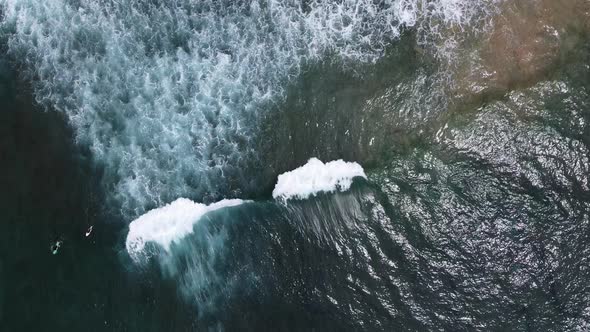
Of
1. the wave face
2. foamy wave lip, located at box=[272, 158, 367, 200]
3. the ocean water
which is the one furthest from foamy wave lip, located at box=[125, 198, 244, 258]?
foamy wave lip, located at box=[272, 158, 367, 200]

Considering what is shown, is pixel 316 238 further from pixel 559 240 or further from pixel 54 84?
pixel 54 84

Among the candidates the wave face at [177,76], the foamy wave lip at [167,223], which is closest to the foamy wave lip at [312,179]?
the wave face at [177,76]

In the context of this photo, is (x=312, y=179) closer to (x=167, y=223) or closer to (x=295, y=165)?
(x=295, y=165)

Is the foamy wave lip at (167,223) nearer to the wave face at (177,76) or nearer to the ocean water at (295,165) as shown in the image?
the ocean water at (295,165)

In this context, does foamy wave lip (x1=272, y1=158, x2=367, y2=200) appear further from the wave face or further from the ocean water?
the wave face

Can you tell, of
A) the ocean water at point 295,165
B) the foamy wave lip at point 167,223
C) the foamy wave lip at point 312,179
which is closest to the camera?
the ocean water at point 295,165
